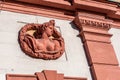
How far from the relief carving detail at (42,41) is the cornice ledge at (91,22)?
2.23 ft

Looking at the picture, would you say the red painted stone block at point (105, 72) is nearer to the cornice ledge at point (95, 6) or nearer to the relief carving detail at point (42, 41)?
the relief carving detail at point (42, 41)

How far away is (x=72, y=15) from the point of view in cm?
757

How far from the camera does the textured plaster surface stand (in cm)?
605

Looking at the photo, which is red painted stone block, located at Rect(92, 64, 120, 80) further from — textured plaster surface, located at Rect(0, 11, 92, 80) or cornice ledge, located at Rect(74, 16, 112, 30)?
cornice ledge, located at Rect(74, 16, 112, 30)

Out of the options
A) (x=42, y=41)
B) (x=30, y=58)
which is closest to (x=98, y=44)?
(x=42, y=41)

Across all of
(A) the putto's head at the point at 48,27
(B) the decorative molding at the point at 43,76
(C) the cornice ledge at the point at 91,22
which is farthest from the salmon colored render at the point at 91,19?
(A) the putto's head at the point at 48,27

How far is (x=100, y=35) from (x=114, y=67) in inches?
35.6

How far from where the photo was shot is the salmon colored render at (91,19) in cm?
679

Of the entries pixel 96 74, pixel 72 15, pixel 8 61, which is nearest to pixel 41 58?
pixel 8 61

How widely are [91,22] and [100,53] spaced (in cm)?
84

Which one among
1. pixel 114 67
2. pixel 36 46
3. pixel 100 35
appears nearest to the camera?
pixel 36 46

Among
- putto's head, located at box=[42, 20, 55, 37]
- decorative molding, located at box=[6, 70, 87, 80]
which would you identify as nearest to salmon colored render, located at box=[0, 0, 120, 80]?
decorative molding, located at box=[6, 70, 87, 80]

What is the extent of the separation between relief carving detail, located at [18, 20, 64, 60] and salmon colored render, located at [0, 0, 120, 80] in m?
0.46

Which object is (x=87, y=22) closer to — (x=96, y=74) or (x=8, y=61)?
(x=96, y=74)
